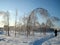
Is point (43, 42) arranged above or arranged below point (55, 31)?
below

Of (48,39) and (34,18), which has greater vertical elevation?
(34,18)

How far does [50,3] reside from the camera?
94.1 inches

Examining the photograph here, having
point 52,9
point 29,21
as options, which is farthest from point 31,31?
point 52,9

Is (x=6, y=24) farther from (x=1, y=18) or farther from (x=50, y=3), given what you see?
(x=50, y=3)

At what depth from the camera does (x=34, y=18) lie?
2354 millimetres

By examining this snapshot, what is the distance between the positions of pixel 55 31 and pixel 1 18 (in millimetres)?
977

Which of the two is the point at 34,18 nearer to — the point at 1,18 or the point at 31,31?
the point at 31,31

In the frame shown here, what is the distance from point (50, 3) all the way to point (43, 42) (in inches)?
27.7

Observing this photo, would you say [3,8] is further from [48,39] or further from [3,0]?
[48,39]

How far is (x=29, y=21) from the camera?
236 cm

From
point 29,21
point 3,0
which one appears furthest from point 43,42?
point 3,0

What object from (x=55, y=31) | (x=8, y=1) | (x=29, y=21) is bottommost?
(x=55, y=31)

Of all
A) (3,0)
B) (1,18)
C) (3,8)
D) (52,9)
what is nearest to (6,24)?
(1,18)

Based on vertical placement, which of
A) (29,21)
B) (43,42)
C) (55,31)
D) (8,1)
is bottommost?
(43,42)
